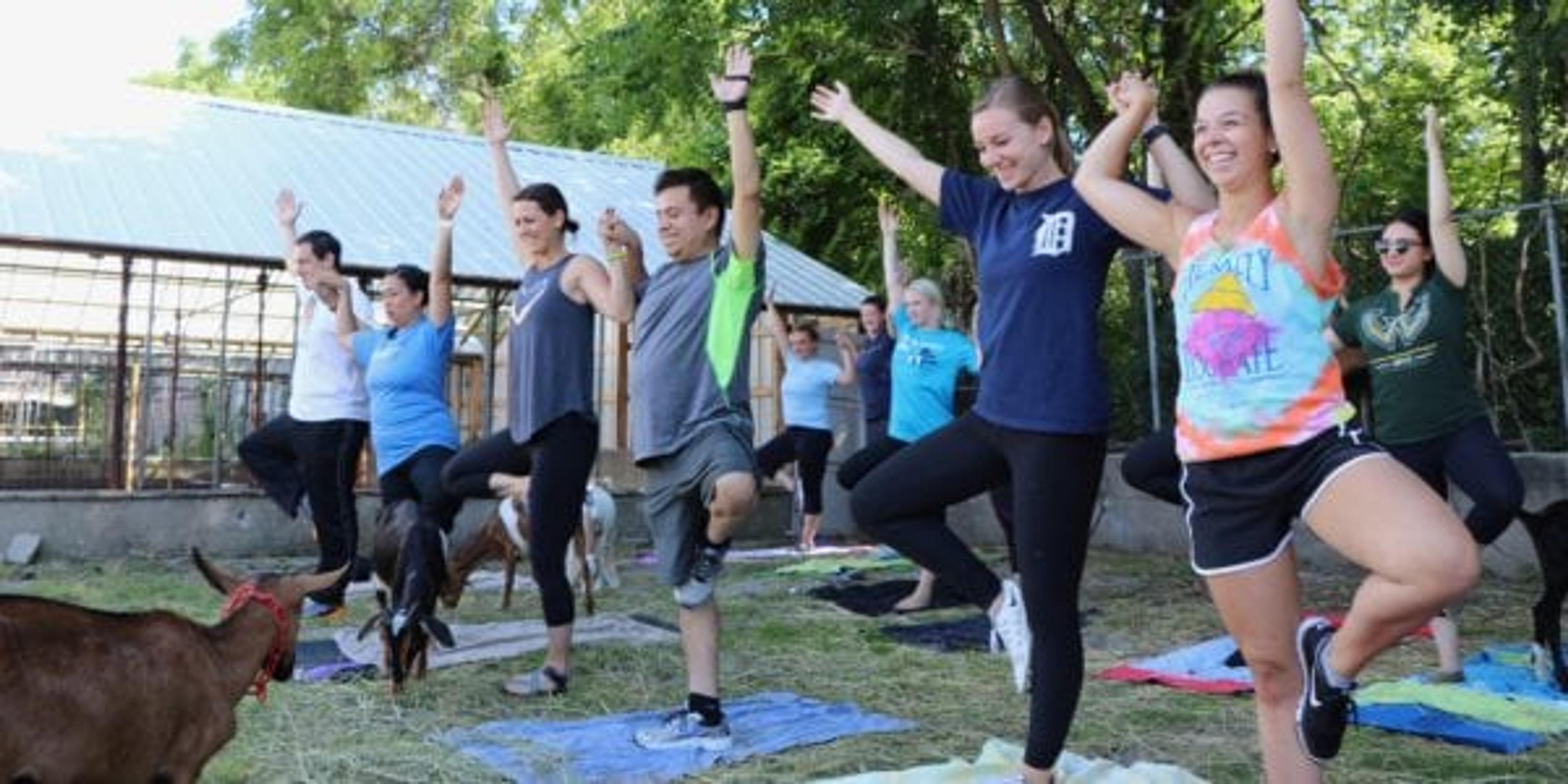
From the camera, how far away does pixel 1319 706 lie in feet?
8.61

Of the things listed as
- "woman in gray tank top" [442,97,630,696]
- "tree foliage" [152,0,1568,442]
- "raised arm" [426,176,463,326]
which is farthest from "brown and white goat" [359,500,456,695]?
"tree foliage" [152,0,1568,442]

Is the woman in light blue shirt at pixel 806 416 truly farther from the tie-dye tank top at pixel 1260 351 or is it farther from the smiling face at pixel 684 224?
the tie-dye tank top at pixel 1260 351

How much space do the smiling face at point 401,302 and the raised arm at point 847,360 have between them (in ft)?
14.2

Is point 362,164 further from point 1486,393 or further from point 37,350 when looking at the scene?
point 1486,393

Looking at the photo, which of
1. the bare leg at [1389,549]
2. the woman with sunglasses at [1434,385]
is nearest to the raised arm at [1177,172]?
the bare leg at [1389,549]

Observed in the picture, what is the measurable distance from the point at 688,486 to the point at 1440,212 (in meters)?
3.16

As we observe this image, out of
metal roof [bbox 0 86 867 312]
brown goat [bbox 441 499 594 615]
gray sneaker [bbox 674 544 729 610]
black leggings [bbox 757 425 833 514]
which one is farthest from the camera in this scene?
metal roof [bbox 0 86 867 312]

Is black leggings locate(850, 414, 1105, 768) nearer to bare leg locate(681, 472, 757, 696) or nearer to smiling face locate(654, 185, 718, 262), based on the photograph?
bare leg locate(681, 472, 757, 696)

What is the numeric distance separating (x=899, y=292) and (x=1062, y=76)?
8.36m

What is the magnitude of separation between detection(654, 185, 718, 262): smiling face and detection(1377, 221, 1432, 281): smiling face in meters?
2.99

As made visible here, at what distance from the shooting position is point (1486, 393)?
9398 millimetres

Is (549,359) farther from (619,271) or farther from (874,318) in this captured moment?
(874,318)

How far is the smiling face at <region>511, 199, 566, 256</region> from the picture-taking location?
5117 millimetres

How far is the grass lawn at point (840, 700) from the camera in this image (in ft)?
13.4
